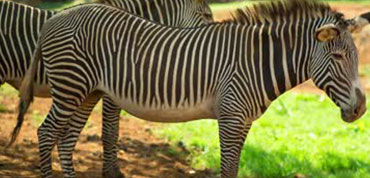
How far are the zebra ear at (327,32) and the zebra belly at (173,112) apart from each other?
1153mm

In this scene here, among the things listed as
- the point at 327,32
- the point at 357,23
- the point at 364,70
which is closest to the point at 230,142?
the point at 327,32

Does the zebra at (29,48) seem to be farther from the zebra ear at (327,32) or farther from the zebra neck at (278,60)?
the zebra ear at (327,32)

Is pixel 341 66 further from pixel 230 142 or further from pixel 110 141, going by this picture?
pixel 110 141

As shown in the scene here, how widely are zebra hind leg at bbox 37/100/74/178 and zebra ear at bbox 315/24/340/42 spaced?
2.44 meters

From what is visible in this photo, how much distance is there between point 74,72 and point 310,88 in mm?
8510

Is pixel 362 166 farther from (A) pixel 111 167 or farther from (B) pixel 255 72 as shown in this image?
(A) pixel 111 167

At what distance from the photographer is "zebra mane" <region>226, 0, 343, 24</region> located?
5.80 m

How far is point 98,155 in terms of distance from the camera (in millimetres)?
8344

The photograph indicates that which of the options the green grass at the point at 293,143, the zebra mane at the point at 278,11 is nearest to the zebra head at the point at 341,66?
the zebra mane at the point at 278,11

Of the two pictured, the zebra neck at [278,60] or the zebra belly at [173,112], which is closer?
the zebra neck at [278,60]

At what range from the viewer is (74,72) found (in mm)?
6055

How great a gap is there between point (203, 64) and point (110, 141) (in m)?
1.85

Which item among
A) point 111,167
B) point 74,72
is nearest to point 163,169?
point 111,167

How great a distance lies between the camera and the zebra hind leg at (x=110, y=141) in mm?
7156
